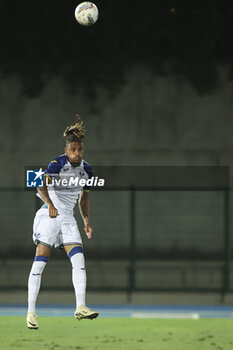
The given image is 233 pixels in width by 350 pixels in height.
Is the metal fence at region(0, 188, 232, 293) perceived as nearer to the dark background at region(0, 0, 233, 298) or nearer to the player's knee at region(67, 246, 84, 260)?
the dark background at region(0, 0, 233, 298)

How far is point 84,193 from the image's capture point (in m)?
7.89

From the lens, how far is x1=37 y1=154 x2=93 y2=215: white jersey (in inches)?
297

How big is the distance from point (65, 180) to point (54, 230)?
472mm

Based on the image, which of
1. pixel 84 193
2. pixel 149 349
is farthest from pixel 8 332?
pixel 84 193

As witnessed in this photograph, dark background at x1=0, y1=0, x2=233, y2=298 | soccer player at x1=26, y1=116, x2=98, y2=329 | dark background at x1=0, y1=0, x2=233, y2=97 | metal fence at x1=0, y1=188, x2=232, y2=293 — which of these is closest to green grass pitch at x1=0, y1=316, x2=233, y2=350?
metal fence at x1=0, y1=188, x2=232, y2=293

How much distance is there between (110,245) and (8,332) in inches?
282

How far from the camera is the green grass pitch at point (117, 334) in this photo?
12.8 metres

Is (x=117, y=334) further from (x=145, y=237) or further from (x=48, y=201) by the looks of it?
(x=48, y=201)

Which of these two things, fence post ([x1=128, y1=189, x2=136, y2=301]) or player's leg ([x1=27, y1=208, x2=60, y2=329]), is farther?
fence post ([x1=128, y1=189, x2=136, y2=301])

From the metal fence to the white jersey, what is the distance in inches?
490

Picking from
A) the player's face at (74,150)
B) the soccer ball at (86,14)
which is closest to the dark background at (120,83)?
the soccer ball at (86,14)

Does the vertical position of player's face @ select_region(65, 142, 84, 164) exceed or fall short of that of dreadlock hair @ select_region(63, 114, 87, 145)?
it falls short

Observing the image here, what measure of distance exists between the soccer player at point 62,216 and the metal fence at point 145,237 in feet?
40.9

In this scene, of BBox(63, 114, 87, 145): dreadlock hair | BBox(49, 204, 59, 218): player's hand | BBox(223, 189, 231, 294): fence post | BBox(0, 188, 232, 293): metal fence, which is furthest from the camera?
BBox(0, 188, 232, 293): metal fence
